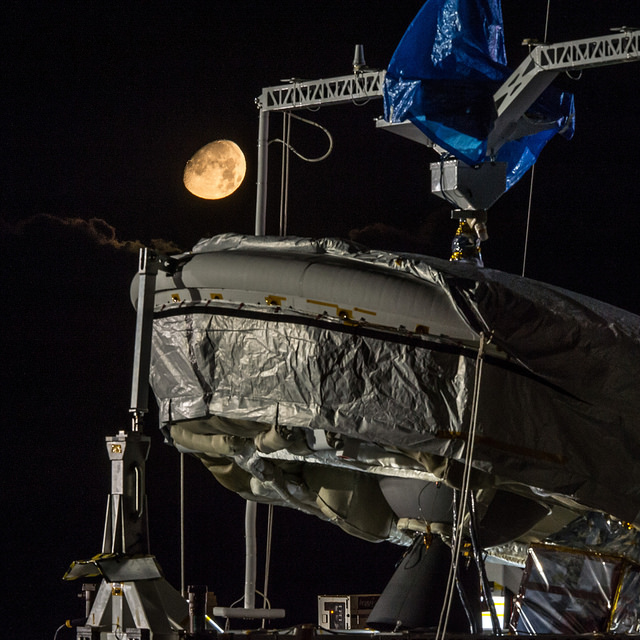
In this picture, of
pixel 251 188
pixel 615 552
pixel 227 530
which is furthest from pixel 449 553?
pixel 251 188

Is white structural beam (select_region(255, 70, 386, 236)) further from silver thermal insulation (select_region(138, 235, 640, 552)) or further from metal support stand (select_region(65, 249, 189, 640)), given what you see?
metal support stand (select_region(65, 249, 189, 640))

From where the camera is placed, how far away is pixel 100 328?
42.7 feet

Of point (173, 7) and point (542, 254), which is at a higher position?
point (173, 7)

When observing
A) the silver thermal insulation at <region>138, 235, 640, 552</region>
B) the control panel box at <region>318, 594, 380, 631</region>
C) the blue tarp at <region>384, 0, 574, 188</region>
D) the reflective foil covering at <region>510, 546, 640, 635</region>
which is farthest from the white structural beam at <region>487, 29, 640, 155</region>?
the control panel box at <region>318, 594, 380, 631</region>

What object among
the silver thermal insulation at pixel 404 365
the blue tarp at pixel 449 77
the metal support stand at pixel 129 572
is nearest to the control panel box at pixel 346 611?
the silver thermal insulation at pixel 404 365

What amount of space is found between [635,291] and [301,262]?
31.1 ft

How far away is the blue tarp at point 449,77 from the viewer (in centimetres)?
854

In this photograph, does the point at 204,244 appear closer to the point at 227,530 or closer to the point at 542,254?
the point at 227,530

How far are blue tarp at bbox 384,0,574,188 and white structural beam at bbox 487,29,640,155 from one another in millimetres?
155

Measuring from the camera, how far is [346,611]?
35.4 ft

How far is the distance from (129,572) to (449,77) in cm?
469

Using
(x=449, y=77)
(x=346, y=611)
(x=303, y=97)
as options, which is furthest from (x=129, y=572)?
(x=303, y=97)

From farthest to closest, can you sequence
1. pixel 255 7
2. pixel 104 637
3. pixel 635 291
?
pixel 635 291
pixel 255 7
pixel 104 637

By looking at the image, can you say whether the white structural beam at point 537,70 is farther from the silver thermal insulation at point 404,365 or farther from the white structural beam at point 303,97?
the silver thermal insulation at point 404,365
